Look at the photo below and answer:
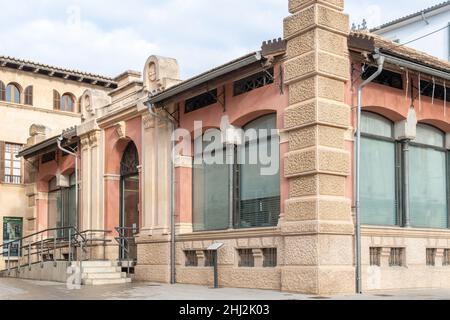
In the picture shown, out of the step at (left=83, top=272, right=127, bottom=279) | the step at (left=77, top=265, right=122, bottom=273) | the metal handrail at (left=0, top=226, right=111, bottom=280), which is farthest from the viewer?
the metal handrail at (left=0, top=226, right=111, bottom=280)

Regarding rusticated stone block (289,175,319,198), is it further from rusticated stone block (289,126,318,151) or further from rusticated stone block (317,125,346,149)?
rusticated stone block (317,125,346,149)

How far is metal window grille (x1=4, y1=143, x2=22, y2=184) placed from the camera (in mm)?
30250

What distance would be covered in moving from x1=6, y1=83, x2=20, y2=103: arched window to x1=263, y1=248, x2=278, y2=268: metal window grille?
1920cm

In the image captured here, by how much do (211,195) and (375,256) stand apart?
5070 millimetres

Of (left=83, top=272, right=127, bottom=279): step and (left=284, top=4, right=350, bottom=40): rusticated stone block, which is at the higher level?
(left=284, top=4, right=350, bottom=40): rusticated stone block

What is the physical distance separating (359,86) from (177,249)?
708 centimetres

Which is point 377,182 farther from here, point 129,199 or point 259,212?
point 129,199

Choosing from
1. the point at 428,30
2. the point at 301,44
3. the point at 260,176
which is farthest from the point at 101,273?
the point at 428,30

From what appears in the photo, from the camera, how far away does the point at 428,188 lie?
57.5ft

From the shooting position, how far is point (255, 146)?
1720cm

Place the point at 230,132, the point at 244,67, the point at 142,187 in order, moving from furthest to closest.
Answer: the point at 142,187 → the point at 230,132 → the point at 244,67

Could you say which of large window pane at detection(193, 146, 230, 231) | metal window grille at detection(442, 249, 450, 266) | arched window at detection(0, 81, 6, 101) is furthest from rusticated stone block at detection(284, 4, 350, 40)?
arched window at detection(0, 81, 6, 101)
